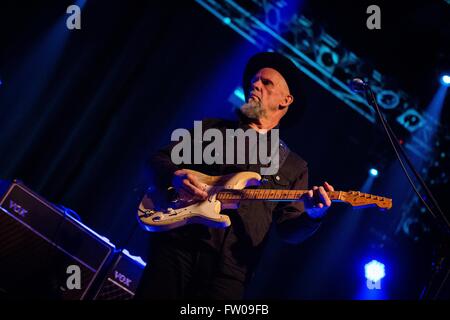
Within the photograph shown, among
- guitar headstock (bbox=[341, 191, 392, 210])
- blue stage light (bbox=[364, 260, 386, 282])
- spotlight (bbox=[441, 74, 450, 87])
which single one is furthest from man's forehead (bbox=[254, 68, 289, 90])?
spotlight (bbox=[441, 74, 450, 87])

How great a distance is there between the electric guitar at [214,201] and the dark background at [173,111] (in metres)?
1.08

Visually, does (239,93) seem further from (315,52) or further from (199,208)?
(199,208)

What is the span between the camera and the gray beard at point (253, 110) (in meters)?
3.31

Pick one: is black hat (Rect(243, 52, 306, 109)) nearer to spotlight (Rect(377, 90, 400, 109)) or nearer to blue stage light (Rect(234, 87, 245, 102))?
→ blue stage light (Rect(234, 87, 245, 102))

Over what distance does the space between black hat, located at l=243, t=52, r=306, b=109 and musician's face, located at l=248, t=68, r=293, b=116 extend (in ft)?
0.31

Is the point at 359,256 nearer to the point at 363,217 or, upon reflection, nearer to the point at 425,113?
the point at 363,217

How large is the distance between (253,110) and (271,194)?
756 millimetres

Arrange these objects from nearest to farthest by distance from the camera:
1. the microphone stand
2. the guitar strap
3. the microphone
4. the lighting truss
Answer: the microphone stand
the microphone
the guitar strap
the lighting truss

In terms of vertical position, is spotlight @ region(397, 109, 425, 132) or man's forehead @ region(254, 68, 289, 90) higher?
spotlight @ region(397, 109, 425, 132)

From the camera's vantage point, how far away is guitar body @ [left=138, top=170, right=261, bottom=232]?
2.62m

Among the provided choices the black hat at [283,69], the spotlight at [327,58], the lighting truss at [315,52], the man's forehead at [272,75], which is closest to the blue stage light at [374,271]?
the lighting truss at [315,52]

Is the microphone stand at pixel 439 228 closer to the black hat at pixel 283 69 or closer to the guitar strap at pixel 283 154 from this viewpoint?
the guitar strap at pixel 283 154

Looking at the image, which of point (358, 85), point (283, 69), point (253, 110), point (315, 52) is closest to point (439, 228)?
point (358, 85)
